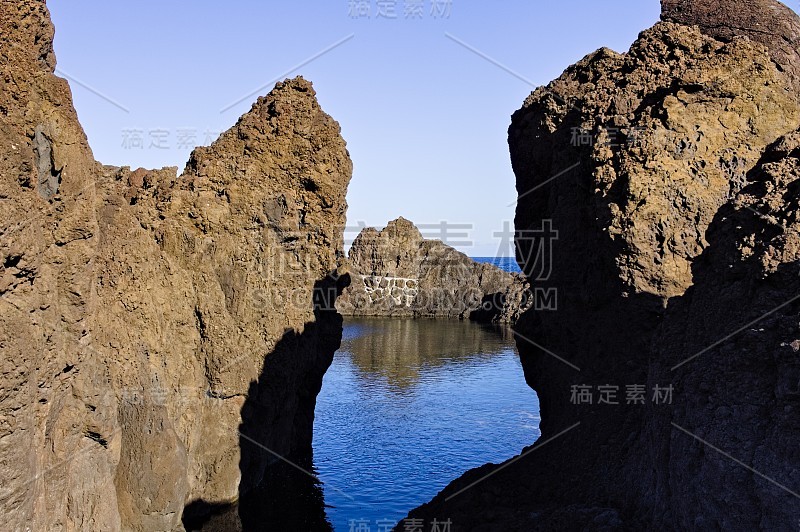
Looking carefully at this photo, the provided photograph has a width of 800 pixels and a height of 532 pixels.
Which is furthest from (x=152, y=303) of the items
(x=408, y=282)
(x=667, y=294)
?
(x=408, y=282)

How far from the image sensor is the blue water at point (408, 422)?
28.8 metres

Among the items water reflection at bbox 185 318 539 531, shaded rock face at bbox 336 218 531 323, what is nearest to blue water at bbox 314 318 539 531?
water reflection at bbox 185 318 539 531

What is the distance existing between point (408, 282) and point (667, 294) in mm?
83308

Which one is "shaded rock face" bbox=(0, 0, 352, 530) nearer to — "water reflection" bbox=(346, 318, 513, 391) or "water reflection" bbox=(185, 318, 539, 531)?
"water reflection" bbox=(185, 318, 539, 531)

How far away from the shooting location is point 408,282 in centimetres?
10088

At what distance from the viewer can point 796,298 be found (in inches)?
470

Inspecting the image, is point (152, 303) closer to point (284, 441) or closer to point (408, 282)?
point (284, 441)

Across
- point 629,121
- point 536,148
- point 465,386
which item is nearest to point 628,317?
point 629,121

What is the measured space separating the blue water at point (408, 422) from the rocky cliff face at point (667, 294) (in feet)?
20.3

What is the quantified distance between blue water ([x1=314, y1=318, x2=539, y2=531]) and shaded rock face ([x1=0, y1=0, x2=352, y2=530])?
11.5ft

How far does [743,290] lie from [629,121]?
23.8 feet

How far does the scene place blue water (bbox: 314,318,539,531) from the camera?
28828 mm

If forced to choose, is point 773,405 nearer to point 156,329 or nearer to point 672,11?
point 672,11

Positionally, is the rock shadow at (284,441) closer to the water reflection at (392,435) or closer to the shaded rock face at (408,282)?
the water reflection at (392,435)
